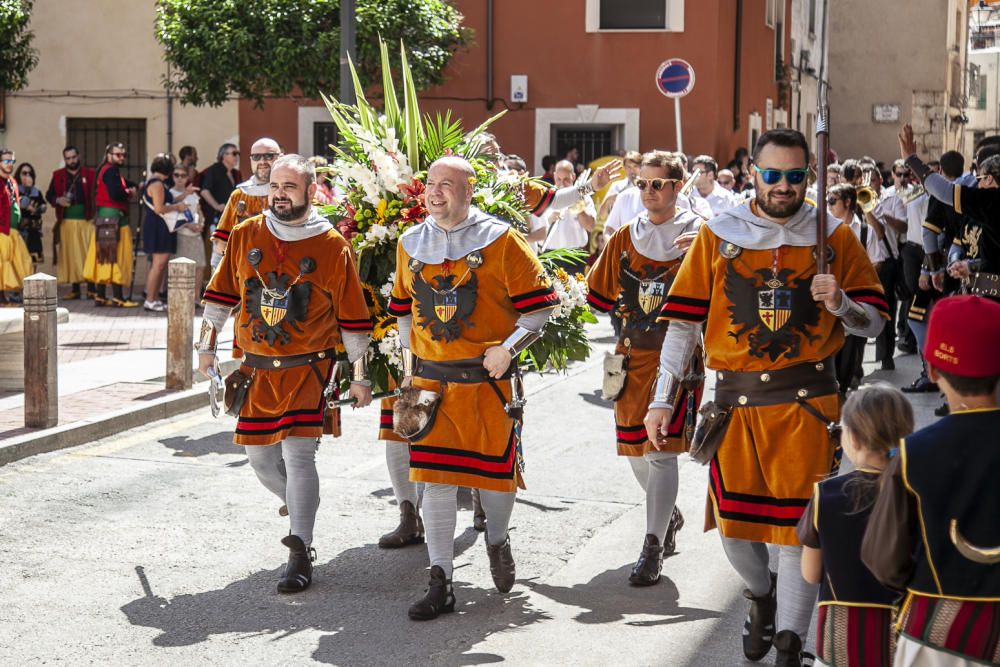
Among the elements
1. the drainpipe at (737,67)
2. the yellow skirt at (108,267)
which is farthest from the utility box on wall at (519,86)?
the yellow skirt at (108,267)

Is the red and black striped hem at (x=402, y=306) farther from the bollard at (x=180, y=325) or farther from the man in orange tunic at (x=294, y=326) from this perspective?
the bollard at (x=180, y=325)

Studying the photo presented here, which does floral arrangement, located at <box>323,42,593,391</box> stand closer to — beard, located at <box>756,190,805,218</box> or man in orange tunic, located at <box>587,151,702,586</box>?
man in orange tunic, located at <box>587,151,702,586</box>

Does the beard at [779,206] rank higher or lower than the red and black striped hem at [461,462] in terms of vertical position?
higher

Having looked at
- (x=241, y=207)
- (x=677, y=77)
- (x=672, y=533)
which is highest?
(x=677, y=77)

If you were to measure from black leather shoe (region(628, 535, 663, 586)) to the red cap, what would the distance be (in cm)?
320

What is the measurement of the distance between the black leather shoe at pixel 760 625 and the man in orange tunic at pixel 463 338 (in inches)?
48.0

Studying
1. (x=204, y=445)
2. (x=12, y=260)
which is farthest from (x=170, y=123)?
(x=204, y=445)

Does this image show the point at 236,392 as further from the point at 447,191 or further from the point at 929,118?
the point at 929,118

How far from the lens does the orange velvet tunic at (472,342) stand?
243 inches

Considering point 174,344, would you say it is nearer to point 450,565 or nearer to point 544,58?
point 450,565

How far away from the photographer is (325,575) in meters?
6.72

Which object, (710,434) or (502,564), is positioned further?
(502,564)

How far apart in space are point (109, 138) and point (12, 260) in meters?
7.15

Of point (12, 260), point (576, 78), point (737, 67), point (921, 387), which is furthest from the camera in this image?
point (737, 67)
